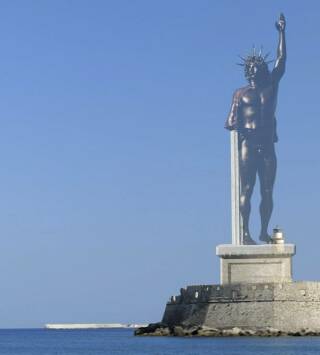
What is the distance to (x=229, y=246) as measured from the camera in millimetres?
57281

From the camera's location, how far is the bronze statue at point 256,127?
66000 mm

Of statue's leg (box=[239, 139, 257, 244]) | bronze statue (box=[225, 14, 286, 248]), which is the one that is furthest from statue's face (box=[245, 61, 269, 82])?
statue's leg (box=[239, 139, 257, 244])

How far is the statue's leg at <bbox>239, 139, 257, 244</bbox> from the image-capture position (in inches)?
2579

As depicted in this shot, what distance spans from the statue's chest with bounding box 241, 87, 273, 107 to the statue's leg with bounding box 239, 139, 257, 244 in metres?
2.21

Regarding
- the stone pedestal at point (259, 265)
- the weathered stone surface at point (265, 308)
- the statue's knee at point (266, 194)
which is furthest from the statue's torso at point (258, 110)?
the weathered stone surface at point (265, 308)

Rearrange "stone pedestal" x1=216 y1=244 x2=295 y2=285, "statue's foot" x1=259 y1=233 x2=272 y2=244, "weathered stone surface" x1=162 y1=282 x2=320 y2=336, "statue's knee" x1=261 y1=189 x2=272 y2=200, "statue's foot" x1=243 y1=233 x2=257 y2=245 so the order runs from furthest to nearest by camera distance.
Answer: "statue's knee" x1=261 y1=189 x2=272 y2=200 < "statue's foot" x1=243 y1=233 x2=257 y2=245 < "statue's foot" x1=259 y1=233 x2=272 y2=244 < "stone pedestal" x1=216 y1=244 x2=295 y2=285 < "weathered stone surface" x1=162 y1=282 x2=320 y2=336

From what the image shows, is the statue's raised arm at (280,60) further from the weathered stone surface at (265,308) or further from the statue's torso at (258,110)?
the weathered stone surface at (265,308)

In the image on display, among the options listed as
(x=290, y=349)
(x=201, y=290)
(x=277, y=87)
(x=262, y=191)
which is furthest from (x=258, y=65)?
(x=290, y=349)

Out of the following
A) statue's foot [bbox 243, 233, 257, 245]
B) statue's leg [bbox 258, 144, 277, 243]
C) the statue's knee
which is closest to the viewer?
statue's foot [bbox 243, 233, 257, 245]

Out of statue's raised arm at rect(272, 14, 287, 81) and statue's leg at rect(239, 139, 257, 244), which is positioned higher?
statue's raised arm at rect(272, 14, 287, 81)

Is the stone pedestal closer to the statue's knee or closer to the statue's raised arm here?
the statue's knee

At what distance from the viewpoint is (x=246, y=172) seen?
66.1 meters

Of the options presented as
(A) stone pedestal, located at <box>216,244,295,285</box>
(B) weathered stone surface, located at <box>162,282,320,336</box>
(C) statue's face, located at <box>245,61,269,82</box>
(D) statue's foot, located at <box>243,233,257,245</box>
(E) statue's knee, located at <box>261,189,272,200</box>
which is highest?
(C) statue's face, located at <box>245,61,269,82</box>

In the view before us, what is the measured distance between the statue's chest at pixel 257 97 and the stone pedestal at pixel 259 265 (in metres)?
13.2
